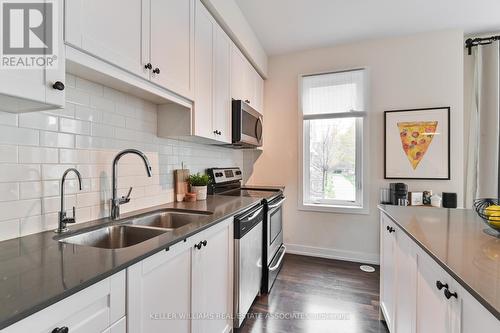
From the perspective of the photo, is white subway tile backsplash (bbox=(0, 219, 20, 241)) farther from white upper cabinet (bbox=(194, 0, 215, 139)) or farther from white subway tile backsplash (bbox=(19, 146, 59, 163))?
white upper cabinet (bbox=(194, 0, 215, 139))

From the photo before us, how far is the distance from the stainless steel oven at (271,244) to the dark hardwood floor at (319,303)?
0.12 meters

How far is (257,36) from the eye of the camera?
2.92m

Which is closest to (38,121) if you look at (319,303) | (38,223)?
(38,223)

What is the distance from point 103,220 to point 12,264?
0.58 metres

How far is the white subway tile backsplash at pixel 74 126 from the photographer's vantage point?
1.16 m

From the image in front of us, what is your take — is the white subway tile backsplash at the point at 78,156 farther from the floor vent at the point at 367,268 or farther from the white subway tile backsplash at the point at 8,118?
the floor vent at the point at 367,268

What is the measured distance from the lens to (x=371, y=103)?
9.78 ft

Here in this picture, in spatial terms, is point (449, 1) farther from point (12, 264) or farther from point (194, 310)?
point (12, 264)

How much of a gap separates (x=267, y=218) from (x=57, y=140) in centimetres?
167

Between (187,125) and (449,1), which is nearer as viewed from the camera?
(187,125)

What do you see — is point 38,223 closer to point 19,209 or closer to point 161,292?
point 19,209

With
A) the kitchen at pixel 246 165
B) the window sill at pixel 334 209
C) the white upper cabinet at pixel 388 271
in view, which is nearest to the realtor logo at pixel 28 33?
the kitchen at pixel 246 165

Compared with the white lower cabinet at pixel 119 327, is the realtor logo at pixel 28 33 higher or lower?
higher

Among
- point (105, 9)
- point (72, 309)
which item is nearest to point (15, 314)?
point (72, 309)
